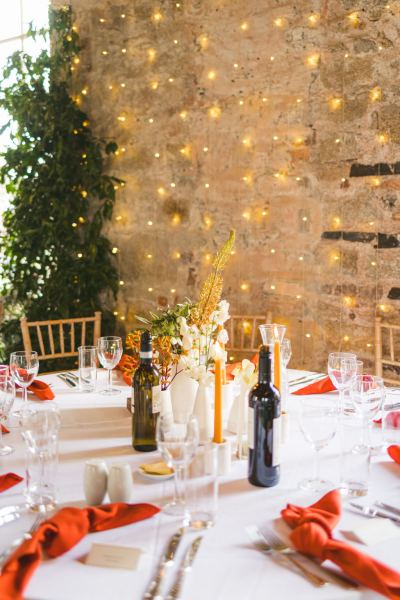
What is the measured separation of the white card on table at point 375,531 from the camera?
4.00 ft

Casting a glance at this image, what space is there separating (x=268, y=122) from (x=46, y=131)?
1.53 m

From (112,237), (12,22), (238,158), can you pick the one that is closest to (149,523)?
(238,158)

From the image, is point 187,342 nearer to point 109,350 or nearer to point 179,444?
point 109,350

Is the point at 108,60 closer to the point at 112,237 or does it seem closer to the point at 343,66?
the point at 112,237

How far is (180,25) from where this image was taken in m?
4.09

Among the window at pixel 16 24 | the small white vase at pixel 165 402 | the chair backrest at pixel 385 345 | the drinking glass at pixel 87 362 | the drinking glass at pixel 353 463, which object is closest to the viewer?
the drinking glass at pixel 353 463

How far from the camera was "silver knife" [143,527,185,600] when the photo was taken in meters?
1.03

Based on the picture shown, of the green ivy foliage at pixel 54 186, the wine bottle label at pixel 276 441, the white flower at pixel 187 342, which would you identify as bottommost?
the wine bottle label at pixel 276 441

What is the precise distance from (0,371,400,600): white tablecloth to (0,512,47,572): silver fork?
0.02m

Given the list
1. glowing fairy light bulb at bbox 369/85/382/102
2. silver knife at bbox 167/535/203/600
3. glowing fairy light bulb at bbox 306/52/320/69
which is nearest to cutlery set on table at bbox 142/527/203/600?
silver knife at bbox 167/535/203/600

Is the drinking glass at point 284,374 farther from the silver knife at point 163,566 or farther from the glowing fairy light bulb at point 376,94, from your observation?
the glowing fairy light bulb at point 376,94

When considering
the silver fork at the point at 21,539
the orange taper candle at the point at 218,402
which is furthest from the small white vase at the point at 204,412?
the silver fork at the point at 21,539

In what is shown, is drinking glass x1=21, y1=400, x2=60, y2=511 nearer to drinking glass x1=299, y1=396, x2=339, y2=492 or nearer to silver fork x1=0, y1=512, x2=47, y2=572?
silver fork x1=0, y1=512, x2=47, y2=572

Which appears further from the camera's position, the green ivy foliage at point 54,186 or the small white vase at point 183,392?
the green ivy foliage at point 54,186
